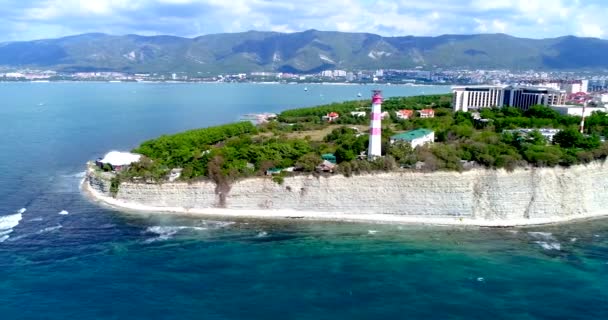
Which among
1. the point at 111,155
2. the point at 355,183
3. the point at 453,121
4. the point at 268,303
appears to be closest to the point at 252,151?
the point at 355,183

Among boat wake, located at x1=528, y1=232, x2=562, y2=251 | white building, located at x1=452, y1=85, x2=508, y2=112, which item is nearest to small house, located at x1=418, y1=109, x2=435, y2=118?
white building, located at x1=452, y1=85, x2=508, y2=112

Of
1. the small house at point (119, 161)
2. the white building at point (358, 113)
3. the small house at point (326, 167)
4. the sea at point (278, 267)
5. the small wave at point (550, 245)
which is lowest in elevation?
the small wave at point (550, 245)

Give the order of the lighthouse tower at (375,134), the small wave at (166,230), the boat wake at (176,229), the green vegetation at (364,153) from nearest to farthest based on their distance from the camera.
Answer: the small wave at (166,230) < the boat wake at (176,229) < the green vegetation at (364,153) < the lighthouse tower at (375,134)

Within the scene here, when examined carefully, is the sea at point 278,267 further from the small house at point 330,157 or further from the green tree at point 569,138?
the green tree at point 569,138

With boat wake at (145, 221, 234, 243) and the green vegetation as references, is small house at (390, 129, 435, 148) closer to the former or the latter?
the green vegetation

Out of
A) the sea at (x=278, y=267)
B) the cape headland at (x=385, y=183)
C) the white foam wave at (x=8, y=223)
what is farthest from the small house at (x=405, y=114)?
the white foam wave at (x=8, y=223)

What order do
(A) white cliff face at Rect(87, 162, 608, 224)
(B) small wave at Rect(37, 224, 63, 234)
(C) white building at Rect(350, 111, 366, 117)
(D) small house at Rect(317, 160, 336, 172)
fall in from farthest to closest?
(C) white building at Rect(350, 111, 366, 117) → (D) small house at Rect(317, 160, 336, 172) → (A) white cliff face at Rect(87, 162, 608, 224) → (B) small wave at Rect(37, 224, 63, 234)

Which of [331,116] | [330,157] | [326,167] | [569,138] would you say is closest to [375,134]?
[330,157]
